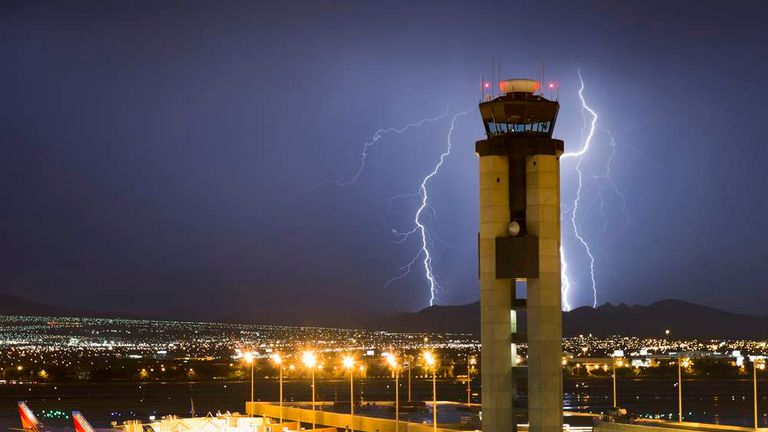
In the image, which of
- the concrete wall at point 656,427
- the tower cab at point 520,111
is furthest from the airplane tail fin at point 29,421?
the tower cab at point 520,111

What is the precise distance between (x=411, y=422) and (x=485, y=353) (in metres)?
17.2

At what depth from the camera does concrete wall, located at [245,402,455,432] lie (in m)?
84.3

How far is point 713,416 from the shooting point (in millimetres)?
160875

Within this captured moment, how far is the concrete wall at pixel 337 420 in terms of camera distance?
84331 mm

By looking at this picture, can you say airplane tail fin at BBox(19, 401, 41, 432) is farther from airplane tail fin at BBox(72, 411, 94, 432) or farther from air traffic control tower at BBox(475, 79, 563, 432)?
air traffic control tower at BBox(475, 79, 563, 432)

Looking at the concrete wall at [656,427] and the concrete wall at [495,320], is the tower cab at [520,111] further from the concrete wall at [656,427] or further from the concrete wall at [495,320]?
the concrete wall at [656,427]

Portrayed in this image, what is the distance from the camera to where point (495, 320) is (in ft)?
226

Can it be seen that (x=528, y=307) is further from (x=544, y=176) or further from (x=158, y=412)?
(x=158, y=412)

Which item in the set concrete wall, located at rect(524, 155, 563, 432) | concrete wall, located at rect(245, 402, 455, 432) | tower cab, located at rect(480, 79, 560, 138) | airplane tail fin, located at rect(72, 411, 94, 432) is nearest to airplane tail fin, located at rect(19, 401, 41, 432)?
airplane tail fin, located at rect(72, 411, 94, 432)

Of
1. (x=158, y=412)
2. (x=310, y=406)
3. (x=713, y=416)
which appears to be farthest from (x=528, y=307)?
(x=158, y=412)

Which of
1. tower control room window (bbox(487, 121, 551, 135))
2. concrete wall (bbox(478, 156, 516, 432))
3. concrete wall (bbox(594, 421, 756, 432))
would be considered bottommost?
concrete wall (bbox(594, 421, 756, 432))

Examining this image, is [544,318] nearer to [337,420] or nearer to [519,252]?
[519,252]

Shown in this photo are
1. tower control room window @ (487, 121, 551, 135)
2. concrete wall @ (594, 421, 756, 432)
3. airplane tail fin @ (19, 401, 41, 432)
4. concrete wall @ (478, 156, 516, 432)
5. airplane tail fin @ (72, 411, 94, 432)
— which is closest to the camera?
concrete wall @ (478, 156, 516, 432)

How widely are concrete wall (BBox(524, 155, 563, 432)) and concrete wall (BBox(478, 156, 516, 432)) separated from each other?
120 centimetres
